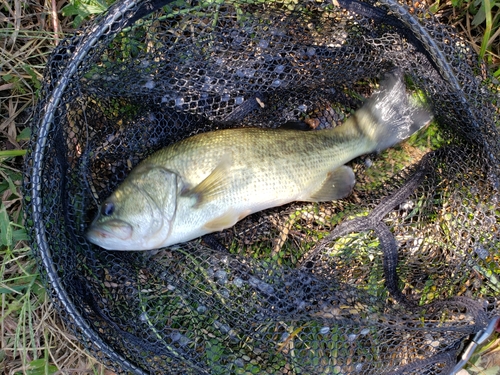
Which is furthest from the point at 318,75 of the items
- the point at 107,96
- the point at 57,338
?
the point at 57,338

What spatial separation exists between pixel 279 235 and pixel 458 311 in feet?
3.49

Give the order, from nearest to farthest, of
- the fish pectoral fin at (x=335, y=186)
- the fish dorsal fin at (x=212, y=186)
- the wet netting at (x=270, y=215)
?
the wet netting at (x=270, y=215), the fish dorsal fin at (x=212, y=186), the fish pectoral fin at (x=335, y=186)

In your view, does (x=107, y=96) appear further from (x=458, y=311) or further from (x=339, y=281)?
(x=458, y=311)

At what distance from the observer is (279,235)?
2.60 m

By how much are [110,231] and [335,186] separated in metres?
1.27

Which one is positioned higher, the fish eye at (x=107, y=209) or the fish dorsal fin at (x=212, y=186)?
the fish dorsal fin at (x=212, y=186)

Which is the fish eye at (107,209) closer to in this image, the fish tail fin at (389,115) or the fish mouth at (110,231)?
the fish mouth at (110,231)

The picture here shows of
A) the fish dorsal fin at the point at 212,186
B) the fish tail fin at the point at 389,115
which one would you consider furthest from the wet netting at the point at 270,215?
the fish dorsal fin at the point at 212,186

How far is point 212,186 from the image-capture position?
224 centimetres

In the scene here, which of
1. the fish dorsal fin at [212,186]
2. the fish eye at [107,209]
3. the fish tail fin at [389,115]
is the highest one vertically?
the fish tail fin at [389,115]

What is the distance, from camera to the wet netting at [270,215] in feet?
6.91

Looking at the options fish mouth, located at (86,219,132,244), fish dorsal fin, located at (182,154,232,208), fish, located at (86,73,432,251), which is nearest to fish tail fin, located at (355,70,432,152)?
fish, located at (86,73,432,251)

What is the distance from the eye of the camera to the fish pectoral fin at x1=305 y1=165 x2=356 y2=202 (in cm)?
251

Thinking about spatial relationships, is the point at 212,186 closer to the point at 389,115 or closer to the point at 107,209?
the point at 107,209
